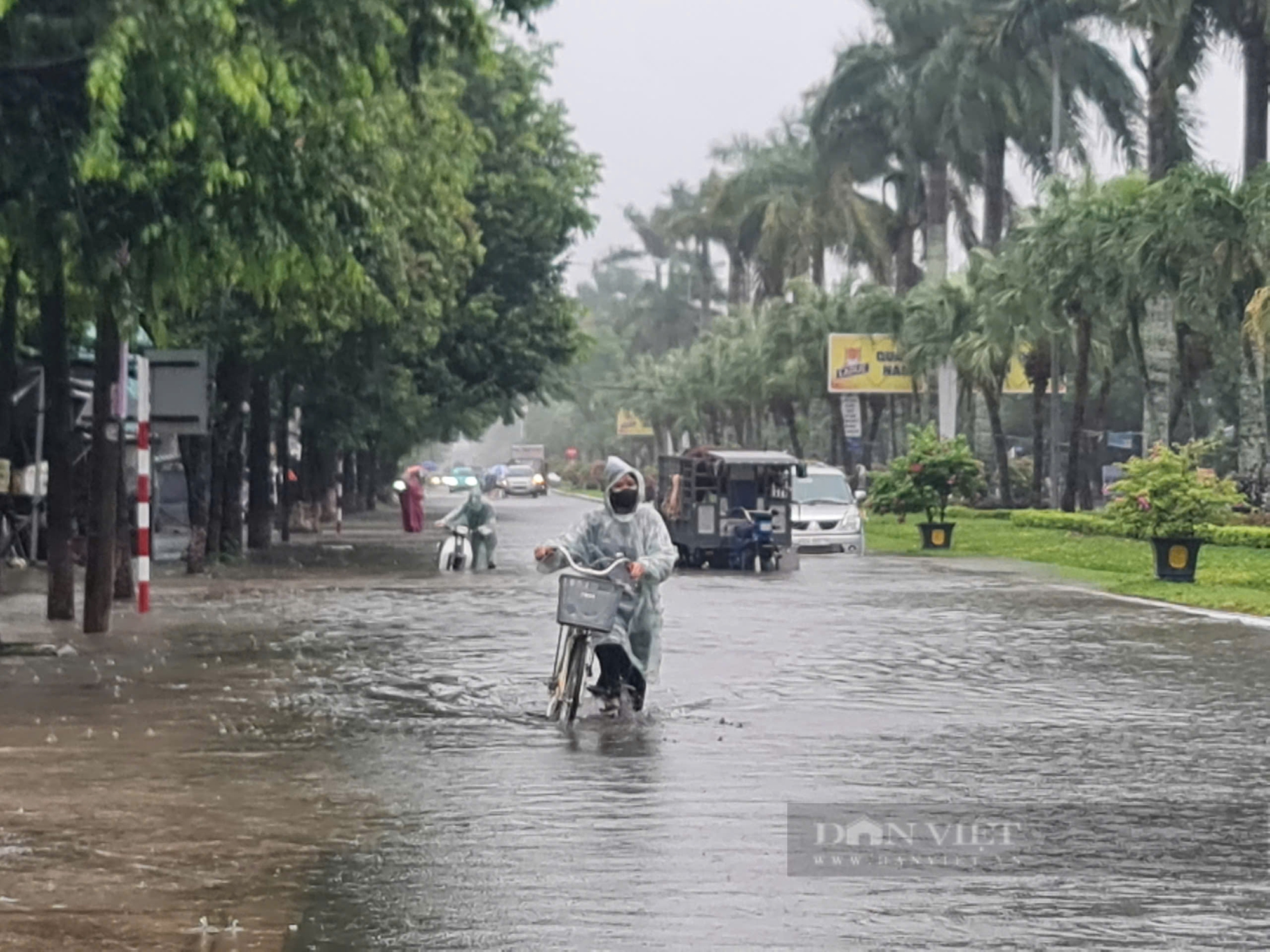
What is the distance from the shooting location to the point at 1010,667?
1797cm

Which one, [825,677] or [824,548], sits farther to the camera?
[824,548]

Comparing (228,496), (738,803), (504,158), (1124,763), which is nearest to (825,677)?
(1124,763)

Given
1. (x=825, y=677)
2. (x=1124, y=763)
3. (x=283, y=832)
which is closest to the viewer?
(x=283, y=832)

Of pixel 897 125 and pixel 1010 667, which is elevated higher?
pixel 897 125

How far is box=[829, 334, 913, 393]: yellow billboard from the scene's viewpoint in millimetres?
73250

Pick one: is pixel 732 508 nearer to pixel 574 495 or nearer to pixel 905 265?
pixel 905 265

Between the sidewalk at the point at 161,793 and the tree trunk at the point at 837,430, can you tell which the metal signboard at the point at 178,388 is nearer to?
the sidewalk at the point at 161,793

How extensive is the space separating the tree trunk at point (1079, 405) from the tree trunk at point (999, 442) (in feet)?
33.2

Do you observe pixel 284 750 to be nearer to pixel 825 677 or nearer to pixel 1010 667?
pixel 825 677

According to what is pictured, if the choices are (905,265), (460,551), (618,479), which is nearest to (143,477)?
(618,479)

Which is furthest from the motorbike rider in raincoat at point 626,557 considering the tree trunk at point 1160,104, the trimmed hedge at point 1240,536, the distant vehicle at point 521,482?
the distant vehicle at point 521,482

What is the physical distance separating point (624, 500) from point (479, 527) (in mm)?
19937

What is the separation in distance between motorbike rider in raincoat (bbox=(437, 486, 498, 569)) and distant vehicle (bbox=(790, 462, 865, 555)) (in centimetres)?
923

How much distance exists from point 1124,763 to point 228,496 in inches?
1066
